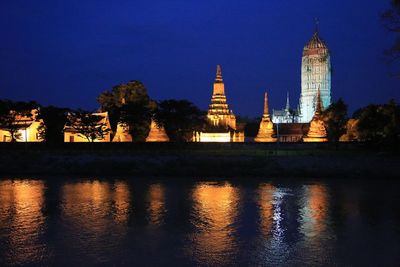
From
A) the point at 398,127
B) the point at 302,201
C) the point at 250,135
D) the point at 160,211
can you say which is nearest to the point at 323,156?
the point at 398,127

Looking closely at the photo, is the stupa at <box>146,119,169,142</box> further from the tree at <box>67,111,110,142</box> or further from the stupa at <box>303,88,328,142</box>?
the stupa at <box>303,88,328,142</box>

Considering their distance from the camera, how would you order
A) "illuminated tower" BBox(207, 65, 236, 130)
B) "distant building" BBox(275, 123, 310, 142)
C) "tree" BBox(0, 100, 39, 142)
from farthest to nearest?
1. "distant building" BBox(275, 123, 310, 142)
2. "illuminated tower" BBox(207, 65, 236, 130)
3. "tree" BBox(0, 100, 39, 142)

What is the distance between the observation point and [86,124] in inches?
1924

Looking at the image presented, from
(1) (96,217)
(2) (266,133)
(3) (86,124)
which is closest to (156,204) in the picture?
(1) (96,217)

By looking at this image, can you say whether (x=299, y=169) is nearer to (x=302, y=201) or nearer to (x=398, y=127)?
(x=398, y=127)

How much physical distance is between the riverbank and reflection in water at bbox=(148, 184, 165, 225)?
772 centimetres

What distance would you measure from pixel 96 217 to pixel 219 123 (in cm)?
4706

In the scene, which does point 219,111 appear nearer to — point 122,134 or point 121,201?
point 122,134

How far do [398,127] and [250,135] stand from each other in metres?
47.2

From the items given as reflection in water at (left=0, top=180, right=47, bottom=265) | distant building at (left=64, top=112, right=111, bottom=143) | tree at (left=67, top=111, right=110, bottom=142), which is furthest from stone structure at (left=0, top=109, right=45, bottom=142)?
reflection in water at (left=0, top=180, right=47, bottom=265)

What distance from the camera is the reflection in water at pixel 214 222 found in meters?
12.6

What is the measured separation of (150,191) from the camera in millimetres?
25406

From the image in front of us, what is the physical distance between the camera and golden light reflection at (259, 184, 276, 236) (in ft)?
52.8

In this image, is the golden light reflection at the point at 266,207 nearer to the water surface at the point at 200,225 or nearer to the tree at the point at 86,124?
the water surface at the point at 200,225
